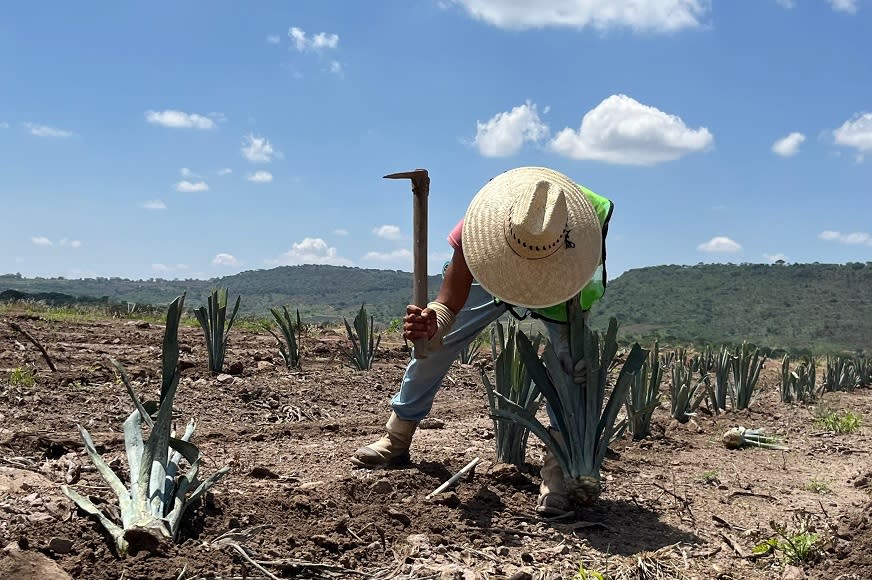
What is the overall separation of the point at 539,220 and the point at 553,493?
40.6 inches

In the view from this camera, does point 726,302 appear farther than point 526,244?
Yes

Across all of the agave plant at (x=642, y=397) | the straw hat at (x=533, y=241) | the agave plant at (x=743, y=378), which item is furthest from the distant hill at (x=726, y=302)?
the straw hat at (x=533, y=241)

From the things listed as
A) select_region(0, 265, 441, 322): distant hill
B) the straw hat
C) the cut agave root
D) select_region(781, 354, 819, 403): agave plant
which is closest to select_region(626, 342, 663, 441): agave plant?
the cut agave root

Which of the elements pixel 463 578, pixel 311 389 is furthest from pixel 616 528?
pixel 311 389

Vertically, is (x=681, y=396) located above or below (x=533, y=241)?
below

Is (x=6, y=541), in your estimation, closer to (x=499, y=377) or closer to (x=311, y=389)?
(x=499, y=377)

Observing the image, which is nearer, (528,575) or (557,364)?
(528,575)

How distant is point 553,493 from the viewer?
2889 mm

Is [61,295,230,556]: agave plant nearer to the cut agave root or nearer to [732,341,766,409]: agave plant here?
the cut agave root

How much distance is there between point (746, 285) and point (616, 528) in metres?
61.6

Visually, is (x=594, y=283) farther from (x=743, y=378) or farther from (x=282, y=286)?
(x=282, y=286)

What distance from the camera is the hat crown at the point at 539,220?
251 cm

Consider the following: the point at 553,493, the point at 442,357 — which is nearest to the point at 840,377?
the point at 442,357

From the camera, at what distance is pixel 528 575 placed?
223 cm
